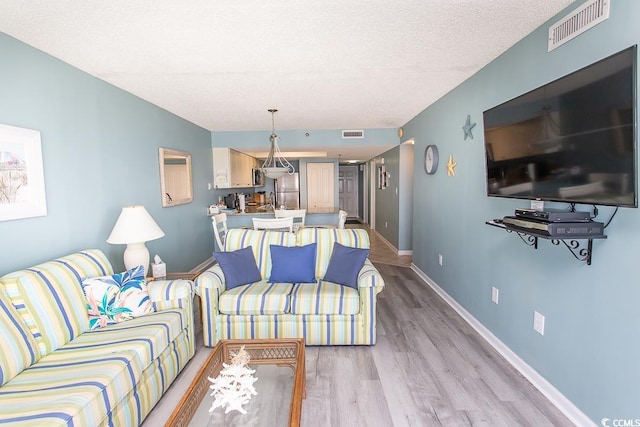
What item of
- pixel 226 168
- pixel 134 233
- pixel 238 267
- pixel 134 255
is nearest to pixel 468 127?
pixel 238 267

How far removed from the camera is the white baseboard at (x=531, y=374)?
1812 mm

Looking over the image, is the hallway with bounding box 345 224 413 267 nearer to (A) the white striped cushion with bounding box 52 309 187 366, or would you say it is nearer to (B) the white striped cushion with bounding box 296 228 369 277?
(B) the white striped cushion with bounding box 296 228 369 277

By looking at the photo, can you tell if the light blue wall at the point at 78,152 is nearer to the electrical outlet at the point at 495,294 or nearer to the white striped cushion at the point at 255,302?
the white striped cushion at the point at 255,302

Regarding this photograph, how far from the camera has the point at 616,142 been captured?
1390mm

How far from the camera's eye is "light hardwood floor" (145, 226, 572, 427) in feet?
6.08

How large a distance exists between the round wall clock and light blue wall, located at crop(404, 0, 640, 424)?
0.14 metres

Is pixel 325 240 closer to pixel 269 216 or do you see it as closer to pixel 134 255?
pixel 134 255

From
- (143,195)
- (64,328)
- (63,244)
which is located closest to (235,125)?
(143,195)

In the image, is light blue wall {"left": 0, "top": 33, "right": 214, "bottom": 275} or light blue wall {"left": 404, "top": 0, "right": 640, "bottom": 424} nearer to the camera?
light blue wall {"left": 404, "top": 0, "right": 640, "bottom": 424}

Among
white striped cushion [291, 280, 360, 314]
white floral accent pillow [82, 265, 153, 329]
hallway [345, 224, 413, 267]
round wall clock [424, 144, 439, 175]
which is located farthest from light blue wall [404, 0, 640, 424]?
white floral accent pillow [82, 265, 153, 329]

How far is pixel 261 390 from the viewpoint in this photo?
193 centimetres

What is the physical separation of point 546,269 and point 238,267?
7.62ft

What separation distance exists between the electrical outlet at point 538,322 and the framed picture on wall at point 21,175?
11.5 ft

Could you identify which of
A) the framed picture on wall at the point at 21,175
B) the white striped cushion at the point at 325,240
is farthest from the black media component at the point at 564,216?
the framed picture on wall at the point at 21,175
